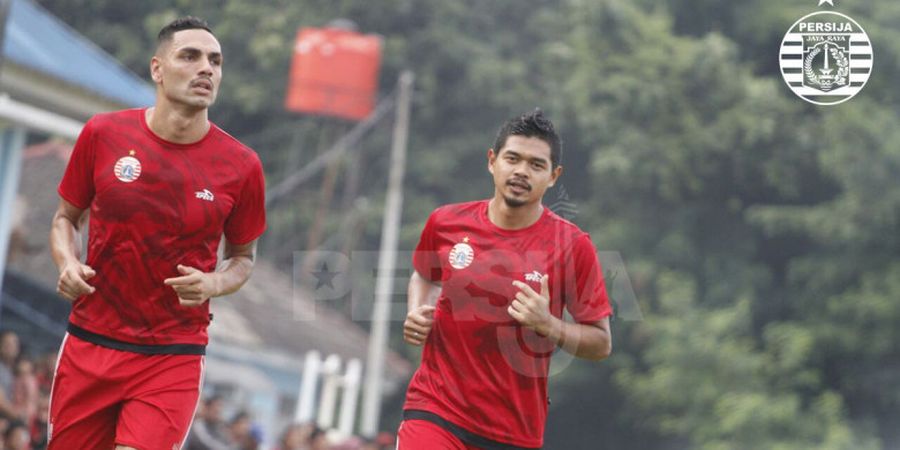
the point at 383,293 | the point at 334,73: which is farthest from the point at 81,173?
the point at 334,73

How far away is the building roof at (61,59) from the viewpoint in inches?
503

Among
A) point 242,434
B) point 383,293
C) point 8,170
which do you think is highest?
point 383,293

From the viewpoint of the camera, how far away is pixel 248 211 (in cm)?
685

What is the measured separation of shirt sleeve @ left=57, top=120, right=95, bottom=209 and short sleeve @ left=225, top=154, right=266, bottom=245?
621mm

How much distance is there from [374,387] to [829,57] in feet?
48.2

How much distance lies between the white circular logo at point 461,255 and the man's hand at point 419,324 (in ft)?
0.90

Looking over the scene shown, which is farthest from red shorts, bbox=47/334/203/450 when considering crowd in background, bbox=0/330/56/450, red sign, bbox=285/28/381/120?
red sign, bbox=285/28/381/120

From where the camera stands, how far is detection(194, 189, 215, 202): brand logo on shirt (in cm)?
661

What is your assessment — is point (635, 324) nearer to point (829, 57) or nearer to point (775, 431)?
point (775, 431)

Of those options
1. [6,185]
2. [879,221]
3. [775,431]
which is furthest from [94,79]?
[879,221]

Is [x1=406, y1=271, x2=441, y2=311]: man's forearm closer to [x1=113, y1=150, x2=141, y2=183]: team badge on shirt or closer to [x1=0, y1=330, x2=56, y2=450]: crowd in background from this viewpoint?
[x1=113, y1=150, x2=141, y2=183]: team badge on shirt

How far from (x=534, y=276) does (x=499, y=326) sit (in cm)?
28

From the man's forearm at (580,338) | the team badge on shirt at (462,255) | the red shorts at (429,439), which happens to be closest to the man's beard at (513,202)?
the team badge on shirt at (462,255)

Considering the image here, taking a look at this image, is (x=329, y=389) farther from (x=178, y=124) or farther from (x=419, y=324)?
(x=178, y=124)
